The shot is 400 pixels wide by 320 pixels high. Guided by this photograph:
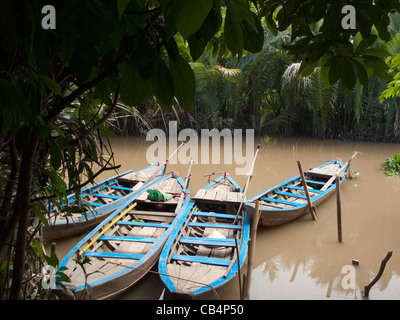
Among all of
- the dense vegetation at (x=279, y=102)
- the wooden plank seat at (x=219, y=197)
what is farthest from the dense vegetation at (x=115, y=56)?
the dense vegetation at (x=279, y=102)

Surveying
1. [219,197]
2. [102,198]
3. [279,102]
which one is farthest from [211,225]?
[279,102]

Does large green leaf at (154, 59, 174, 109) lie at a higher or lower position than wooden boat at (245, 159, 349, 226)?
higher

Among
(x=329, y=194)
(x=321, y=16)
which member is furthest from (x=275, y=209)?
(x=321, y=16)

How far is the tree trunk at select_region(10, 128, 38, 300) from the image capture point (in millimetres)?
818

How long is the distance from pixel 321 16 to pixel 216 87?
36.8 feet

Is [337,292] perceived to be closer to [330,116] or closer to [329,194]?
[329,194]

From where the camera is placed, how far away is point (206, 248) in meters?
3.97

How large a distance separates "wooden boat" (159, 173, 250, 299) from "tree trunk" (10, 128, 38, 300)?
198 centimetres

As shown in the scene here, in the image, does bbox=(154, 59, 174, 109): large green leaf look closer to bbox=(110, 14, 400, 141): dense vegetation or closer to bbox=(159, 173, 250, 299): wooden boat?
bbox=(159, 173, 250, 299): wooden boat

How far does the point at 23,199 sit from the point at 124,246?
3.19 m

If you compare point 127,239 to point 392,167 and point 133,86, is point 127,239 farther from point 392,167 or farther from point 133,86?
point 392,167

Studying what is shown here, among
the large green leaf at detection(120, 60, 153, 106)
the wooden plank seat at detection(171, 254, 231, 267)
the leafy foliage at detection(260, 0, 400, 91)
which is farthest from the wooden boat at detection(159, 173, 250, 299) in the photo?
the large green leaf at detection(120, 60, 153, 106)

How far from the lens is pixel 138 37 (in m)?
0.53

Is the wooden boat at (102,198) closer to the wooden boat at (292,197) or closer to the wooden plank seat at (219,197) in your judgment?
the wooden plank seat at (219,197)
